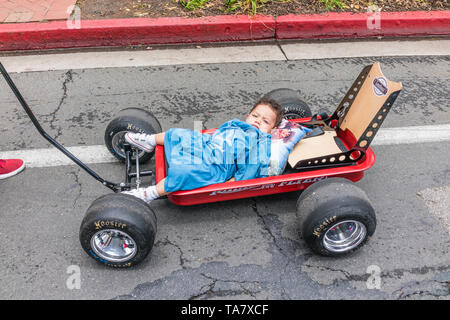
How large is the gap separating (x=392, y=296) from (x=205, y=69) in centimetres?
367

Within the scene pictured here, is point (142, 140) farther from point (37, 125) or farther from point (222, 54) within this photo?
point (222, 54)

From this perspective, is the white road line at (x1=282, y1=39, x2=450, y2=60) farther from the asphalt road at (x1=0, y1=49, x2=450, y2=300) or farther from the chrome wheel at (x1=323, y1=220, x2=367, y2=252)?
the chrome wheel at (x1=323, y1=220, x2=367, y2=252)

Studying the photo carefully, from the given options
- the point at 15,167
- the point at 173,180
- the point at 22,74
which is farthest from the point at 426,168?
the point at 22,74

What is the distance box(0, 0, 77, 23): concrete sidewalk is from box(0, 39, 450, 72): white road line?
2.24 feet

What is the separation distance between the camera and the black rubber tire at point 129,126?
360cm

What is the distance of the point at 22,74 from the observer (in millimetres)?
5234

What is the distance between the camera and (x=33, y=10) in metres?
6.15

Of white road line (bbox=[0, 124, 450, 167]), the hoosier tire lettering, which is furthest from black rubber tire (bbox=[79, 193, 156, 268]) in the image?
white road line (bbox=[0, 124, 450, 167])

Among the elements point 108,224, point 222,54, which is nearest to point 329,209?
point 108,224

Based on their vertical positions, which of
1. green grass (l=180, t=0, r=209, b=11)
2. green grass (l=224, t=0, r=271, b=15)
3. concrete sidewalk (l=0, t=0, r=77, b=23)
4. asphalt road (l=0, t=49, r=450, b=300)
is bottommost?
asphalt road (l=0, t=49, r=450, b=300)

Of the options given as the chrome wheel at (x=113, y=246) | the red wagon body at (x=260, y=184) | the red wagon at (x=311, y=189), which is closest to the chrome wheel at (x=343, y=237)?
the red wagon at (x=311, y=189)

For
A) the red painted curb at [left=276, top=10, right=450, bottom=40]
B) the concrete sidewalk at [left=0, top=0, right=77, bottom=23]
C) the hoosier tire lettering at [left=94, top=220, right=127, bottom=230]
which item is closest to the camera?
the hoosier tire lettering at [left=94, top=220, right=127, bottom=230]

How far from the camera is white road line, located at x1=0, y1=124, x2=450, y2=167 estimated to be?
398cm

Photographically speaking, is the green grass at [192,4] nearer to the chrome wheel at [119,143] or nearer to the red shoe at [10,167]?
the chrome wheel at [119,143]
